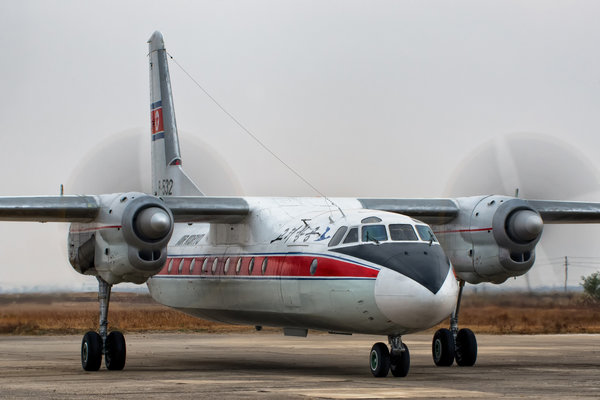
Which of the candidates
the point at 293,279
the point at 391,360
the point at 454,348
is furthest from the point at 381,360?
the point at 454,348

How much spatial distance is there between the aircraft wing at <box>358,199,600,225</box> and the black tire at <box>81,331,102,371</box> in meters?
5.95

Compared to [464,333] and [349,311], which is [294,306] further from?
[464,333]

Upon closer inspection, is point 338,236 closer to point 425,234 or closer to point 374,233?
point 374,233

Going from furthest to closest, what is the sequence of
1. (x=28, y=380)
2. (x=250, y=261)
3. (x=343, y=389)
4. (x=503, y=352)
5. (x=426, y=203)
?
(x=503, y=352)
(x=426, y=203)
(x=250, y=261)
(x=28, y=380)
(x=343, y=389)

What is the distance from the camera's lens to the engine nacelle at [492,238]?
20.2m

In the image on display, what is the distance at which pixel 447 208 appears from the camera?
21344 mm

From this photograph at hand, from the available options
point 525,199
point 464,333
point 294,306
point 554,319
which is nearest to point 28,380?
point 294,306

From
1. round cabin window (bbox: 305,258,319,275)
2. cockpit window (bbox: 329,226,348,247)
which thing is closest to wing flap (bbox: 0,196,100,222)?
round cabin window (bbox: 305,258,319,275)

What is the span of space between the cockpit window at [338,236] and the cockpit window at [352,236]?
0.40 feet

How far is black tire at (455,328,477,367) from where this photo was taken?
20.3 meters

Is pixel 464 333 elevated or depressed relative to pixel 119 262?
depressed

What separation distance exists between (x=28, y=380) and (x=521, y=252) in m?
9.81

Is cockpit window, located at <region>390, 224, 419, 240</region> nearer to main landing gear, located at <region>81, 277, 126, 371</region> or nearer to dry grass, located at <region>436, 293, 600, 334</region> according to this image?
main landing gear, located at <region>81, 277, 126, 371</region>

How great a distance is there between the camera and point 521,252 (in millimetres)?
20438
